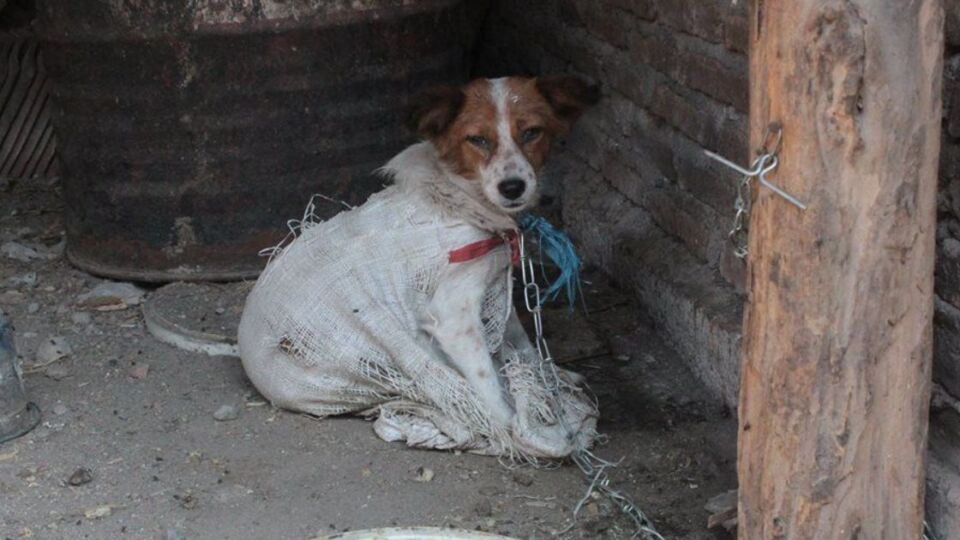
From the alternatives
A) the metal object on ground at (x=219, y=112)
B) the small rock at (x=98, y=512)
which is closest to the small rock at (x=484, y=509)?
the small rock at (x=98, y=512)

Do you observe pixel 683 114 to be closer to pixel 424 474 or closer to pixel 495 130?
pixel 495 130

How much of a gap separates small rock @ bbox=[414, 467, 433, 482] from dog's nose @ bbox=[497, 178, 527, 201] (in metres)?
0.86

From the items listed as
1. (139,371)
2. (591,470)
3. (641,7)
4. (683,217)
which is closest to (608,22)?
(641,7)

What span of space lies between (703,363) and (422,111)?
1.22 meters

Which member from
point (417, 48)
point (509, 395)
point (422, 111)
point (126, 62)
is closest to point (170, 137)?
point (126, 62)

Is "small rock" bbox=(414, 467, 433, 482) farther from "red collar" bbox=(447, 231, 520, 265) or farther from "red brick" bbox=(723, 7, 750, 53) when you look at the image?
"red brick" bbox=(723, 7, 750, 53)

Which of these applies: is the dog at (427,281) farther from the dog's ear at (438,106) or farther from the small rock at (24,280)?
the small rock at (24,280)

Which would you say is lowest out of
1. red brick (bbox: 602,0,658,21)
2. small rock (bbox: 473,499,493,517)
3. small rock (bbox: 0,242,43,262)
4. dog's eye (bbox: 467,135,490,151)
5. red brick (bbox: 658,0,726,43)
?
small rock (bbox: 0,242,43,262)

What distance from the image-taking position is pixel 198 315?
16.6 ft

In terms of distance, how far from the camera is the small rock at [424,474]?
12.5ft

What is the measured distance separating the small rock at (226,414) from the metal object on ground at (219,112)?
1185 millimetres

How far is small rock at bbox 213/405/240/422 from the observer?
4.26 m

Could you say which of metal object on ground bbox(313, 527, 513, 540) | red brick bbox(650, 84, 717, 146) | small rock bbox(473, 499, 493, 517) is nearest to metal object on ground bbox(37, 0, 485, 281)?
red brick bbox(650, 84, 717, 146)

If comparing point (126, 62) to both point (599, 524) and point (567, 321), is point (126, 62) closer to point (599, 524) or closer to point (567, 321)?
point (567, 321)
